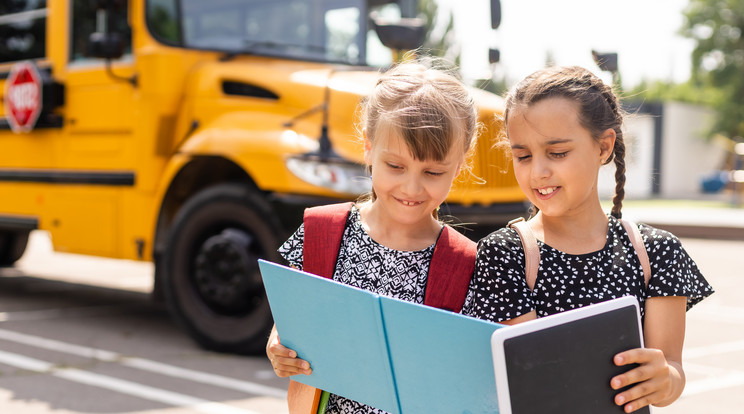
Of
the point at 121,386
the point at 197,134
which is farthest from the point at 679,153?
the point at 121,386

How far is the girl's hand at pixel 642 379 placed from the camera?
1204 mm

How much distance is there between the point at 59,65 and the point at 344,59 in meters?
1.94

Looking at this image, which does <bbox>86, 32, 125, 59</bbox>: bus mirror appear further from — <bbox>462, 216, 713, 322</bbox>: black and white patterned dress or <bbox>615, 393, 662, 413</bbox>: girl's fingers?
<bbox>615, 393, 662, 413</bbox>: girl's fingers

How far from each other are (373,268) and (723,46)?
42.5 m

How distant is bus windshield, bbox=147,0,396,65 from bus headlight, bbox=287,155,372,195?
1.22m

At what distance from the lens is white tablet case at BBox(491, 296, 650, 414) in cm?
114

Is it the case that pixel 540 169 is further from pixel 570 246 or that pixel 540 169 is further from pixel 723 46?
pixel 723 46

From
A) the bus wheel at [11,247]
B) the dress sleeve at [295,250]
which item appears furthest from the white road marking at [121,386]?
the bus wheel at [11,247]

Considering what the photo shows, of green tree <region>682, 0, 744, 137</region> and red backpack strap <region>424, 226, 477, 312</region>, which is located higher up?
red backpack strap <region>424, 226, 477, 312</region>

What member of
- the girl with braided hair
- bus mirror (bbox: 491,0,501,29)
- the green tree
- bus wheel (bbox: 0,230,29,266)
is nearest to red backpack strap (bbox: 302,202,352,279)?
the girl with braided hair

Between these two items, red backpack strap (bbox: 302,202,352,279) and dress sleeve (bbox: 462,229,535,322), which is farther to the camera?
red backpack strap (bbox: 302,202,352,279)

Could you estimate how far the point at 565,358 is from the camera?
3.82 ft

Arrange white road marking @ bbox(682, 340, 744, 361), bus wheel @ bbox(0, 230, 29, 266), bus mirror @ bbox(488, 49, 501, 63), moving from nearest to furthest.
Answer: bus mirror @ bbox(488, 49, 501, 63) → white road marking @ bbox(682, 340, 744, 361) → bus wheel @ bbox(0, 230, 29, 266)

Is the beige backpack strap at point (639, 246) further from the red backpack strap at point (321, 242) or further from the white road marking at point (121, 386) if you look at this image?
the white road marking at point (121, 386)
